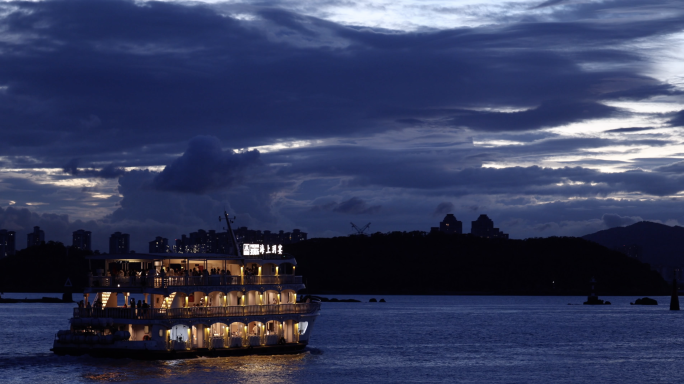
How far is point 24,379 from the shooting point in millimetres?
52531

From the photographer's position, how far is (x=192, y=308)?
53.8 meters

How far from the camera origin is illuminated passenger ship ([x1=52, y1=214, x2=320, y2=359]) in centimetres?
5272

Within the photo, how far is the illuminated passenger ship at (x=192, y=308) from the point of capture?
52.7 m

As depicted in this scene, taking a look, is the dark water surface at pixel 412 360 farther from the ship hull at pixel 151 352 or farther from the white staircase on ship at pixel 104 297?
the white staircase on ship at pixel 104 297

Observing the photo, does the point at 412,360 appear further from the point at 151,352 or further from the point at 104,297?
the point at 104,297

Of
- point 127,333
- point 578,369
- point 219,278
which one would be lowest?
point 578,369

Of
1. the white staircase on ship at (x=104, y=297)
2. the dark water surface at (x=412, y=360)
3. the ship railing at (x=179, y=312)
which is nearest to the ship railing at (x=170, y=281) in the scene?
the white staircase on ship at (x=104, y=297)

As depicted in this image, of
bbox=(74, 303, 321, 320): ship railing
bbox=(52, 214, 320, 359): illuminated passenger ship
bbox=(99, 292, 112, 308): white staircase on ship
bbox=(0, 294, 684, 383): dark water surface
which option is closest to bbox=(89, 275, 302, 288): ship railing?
bbox=(52, 214, 320, 359): illuminated passenger ship

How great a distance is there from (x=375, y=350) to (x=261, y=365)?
69.3ft

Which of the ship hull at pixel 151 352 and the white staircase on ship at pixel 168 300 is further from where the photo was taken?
the white staircase on ship at pixel 168 300

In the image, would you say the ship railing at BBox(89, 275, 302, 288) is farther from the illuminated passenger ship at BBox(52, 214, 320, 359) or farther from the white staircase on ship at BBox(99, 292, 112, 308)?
the white staircase on ship at BBox(99, 292, 112, 308)

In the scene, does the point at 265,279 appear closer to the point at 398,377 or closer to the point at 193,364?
the point at 193,364

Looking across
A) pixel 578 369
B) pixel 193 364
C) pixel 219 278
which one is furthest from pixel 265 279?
pixel 578 369

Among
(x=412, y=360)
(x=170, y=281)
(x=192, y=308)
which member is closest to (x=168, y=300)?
(x=170, y=281)
